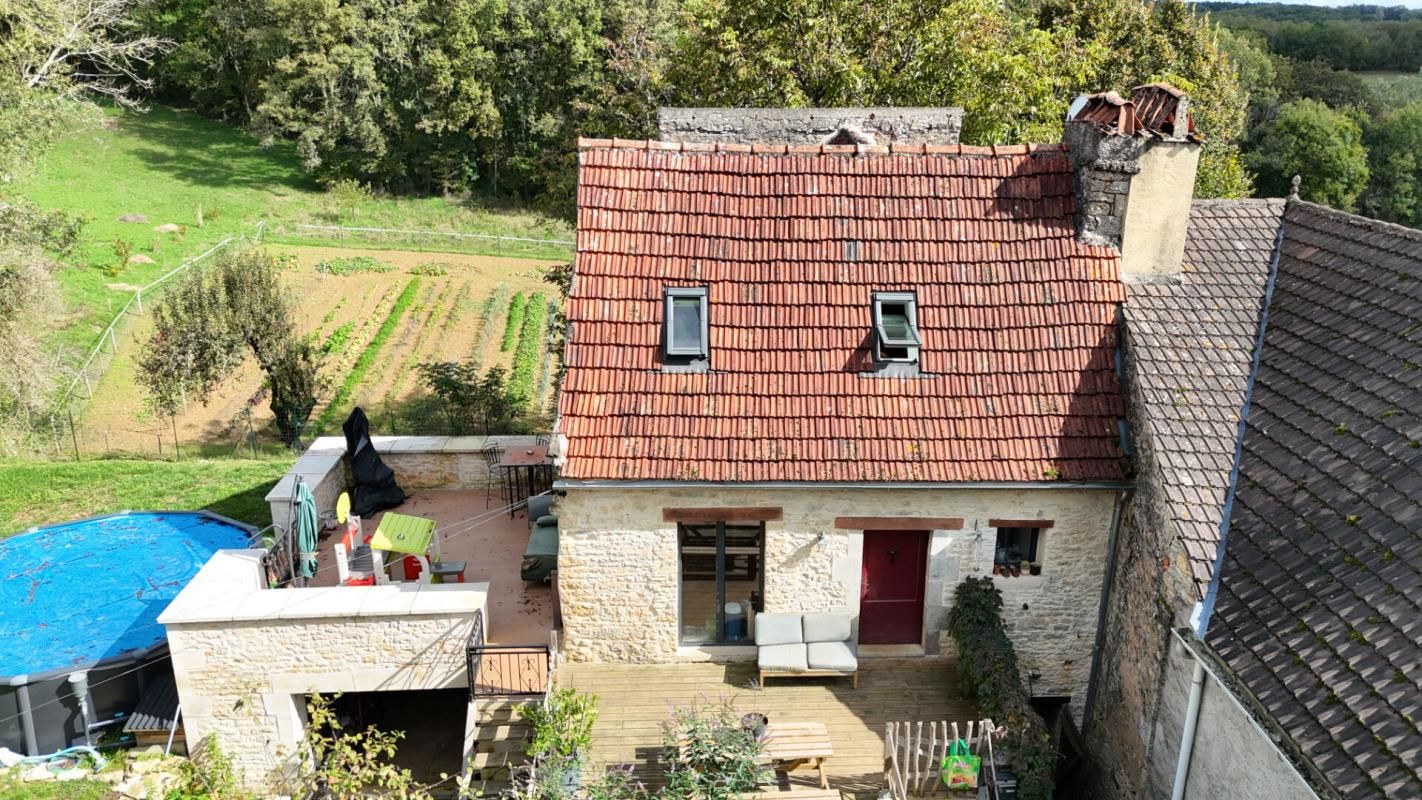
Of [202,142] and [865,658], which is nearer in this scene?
[865,658]

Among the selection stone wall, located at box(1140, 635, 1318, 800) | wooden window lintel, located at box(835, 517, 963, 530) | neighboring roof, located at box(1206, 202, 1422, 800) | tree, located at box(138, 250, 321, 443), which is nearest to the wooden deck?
wooden window lintel, located at box(835, 517, 963, 530)

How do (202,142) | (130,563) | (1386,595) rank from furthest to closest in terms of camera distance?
(202,142) < (130,563) < (1386,595)

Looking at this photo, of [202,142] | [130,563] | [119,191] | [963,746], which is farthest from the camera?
[202,142]

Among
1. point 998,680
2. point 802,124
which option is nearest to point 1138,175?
point 802,124

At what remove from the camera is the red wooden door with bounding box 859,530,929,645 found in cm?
1170

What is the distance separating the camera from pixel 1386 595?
7410mm

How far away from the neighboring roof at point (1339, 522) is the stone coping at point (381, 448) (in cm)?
1126

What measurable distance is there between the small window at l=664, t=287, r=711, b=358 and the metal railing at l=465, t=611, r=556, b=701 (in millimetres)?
4017

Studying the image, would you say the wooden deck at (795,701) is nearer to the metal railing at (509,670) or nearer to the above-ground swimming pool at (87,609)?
→ the metal railing at (509,670)

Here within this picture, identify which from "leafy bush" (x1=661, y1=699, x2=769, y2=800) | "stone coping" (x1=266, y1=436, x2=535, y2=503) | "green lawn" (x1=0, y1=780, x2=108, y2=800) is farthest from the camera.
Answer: "stone coping" (x1=266, y1=436, x2=535, y2=503)

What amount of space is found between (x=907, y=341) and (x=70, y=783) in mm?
12208

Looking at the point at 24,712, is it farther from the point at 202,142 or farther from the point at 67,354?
the point at 202,142

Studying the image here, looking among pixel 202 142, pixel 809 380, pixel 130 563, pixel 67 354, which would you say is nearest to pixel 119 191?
pixel 202 142

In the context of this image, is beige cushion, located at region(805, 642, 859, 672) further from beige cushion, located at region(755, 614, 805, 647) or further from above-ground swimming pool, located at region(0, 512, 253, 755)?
above-ground swimming pool, located at region(0, 512, 253, 755)
